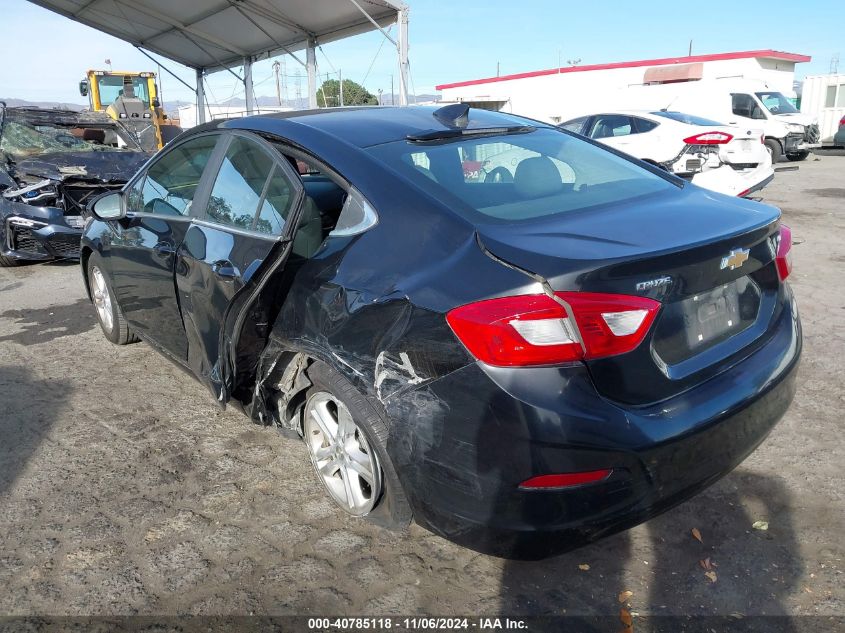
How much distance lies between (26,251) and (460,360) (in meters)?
7.02

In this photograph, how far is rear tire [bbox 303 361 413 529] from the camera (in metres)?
2.44

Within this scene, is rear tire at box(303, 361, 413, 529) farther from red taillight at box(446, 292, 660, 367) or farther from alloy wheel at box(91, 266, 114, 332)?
alloy wheel at box(91, 266, 114, 332)

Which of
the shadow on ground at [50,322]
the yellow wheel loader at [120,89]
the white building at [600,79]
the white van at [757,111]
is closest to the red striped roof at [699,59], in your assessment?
the white building at [600,79]

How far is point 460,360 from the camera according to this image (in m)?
2.10

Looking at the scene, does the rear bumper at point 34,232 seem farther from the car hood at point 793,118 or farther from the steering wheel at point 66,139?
the car hood at point 793,118

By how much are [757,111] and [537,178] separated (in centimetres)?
1841

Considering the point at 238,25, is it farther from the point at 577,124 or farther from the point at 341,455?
the point at 341,455

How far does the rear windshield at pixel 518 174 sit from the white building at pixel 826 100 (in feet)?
92.7

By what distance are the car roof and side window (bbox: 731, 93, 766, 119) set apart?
1724 centimetres

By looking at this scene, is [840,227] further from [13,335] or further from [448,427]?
[13,335]

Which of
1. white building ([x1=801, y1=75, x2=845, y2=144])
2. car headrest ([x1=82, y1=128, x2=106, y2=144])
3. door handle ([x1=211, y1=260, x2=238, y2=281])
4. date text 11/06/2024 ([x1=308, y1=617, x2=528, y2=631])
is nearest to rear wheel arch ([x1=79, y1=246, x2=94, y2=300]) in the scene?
door handle ([x1=211, y1=260, x2=238, y2=281])

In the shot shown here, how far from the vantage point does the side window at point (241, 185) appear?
3.07 m

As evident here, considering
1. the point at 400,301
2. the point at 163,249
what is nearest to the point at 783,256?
the point at 400,301

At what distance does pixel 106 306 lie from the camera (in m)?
4.97
